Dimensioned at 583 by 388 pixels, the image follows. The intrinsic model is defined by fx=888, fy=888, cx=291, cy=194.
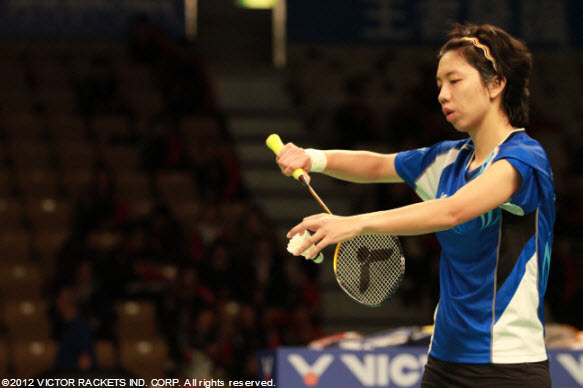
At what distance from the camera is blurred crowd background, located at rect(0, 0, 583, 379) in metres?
7.08

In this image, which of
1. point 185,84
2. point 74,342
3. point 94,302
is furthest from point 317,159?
point 185,84

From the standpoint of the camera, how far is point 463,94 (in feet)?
7.17

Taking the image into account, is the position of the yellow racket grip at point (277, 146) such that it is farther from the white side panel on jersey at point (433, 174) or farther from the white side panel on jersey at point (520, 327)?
the white side panel on jersey at point (520, 327)

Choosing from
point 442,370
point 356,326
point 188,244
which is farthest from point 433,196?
point 356,326

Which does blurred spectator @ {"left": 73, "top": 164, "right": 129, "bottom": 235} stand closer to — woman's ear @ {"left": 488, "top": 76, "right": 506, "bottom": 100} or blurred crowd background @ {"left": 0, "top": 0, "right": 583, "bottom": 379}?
blurred crowd background @ {"left": 0, "top": 0, "right": 583, "bottom": 379}

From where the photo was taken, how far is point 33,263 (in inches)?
303

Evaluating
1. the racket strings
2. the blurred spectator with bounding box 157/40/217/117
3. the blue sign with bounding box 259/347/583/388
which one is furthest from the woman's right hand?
the blurred spectator with bounding box 157/40/217/117

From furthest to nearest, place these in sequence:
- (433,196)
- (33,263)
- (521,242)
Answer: (33,263), (433,196), (521,242)

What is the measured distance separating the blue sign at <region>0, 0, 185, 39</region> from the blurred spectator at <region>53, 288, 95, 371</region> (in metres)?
3.80

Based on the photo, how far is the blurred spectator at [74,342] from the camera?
6.46 metres

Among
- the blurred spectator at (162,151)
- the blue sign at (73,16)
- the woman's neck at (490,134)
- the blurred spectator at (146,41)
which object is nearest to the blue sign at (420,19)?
the blurred spectator at (146,41)

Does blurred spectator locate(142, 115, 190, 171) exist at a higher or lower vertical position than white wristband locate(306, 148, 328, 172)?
lower

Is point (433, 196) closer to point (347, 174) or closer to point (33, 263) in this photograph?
point (347, 174)

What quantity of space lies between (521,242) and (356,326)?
252 inches
